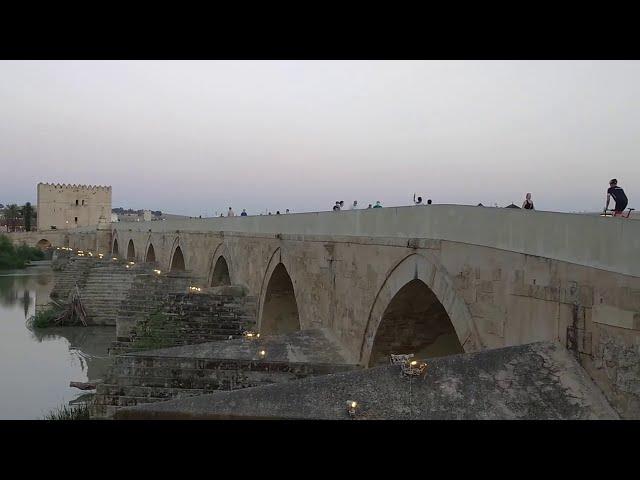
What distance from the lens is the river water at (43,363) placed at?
10698 millimetres

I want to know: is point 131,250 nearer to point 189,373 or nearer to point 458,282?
point 189,373

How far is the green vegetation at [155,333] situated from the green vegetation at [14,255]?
31906 millimetres

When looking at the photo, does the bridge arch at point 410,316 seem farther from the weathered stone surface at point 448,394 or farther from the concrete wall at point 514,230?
the weathered stone surface at point 448,394

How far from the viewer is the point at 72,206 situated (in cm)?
4412

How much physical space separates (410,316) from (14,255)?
37.8m

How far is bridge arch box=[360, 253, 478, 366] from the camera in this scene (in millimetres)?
5227

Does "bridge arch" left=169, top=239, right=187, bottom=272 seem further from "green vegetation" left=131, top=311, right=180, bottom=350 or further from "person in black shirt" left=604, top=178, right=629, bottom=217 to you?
"person in black shirt" left=604, top=178, right=629, bottom=217

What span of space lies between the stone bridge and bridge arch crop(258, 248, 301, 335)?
2 cm

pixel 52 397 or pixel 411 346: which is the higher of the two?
pixel 411 346

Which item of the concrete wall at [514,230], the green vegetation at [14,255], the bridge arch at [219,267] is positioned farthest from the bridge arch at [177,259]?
the green vegetation at [14,255]
